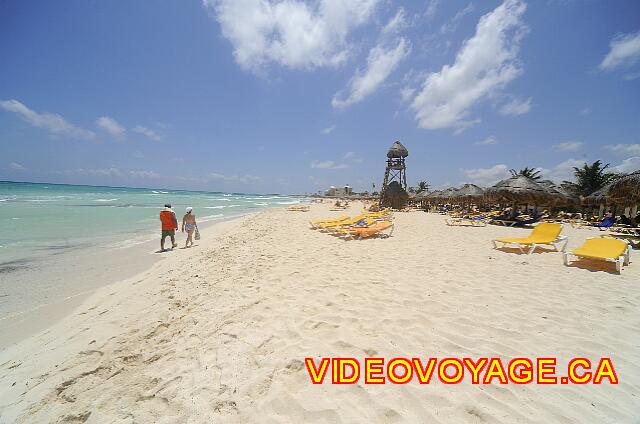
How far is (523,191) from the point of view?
43.7ft

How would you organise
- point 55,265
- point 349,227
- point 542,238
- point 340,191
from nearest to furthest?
point 55,265 → point 542,238 → point 349,227 → point 340,191

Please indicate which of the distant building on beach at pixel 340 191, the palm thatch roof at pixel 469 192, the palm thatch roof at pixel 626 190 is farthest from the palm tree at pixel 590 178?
the distant building on beach at pixel 340 191

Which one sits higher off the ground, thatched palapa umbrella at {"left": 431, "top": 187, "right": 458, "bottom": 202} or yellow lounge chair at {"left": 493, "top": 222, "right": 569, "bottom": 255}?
thatched palapa umbrella at {"left": 431, "top": 187, "right": 458, "bottom": 202}

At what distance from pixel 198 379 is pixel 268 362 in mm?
589

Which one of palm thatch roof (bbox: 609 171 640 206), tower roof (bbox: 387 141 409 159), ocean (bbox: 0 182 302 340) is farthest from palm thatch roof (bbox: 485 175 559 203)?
ocean (bbox: 0 182 302 340)

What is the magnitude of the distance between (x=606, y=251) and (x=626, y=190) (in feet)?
22.0

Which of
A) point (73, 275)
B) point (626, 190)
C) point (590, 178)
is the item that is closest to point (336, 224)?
point (73, 275)

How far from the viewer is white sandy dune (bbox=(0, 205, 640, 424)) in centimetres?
181

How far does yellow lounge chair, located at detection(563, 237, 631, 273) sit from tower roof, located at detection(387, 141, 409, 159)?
19.7 m

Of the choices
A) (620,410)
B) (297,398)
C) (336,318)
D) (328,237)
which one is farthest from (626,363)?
(328,237)

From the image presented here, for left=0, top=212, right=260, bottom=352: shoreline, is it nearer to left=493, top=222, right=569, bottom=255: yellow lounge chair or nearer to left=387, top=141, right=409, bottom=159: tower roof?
left=493, top=222, right=569, bottom=255: yellow lounge chair

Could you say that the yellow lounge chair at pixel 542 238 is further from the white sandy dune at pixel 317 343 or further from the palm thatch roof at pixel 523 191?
the palm thatch roof at pixel 523 191

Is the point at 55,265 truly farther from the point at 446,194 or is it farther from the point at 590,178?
the point at 590,178

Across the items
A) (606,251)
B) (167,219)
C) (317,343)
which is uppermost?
(167,219)
